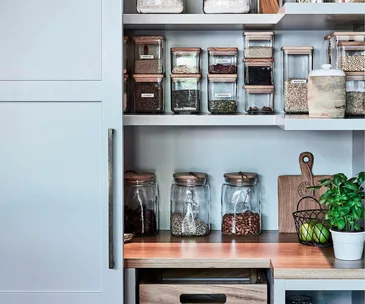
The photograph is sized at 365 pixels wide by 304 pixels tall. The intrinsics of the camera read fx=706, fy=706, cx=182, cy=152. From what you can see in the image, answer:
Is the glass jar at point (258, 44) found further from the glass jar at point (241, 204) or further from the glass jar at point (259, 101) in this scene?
the glass jar at point (241, 204)

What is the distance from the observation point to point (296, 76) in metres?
2.58

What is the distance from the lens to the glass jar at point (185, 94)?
2604 millimetres

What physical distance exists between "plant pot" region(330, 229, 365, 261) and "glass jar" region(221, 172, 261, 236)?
43 centimetres

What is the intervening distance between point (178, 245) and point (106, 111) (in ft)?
1.85

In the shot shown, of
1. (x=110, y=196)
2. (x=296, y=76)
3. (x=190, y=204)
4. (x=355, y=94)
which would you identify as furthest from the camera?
(x=190, y=204)

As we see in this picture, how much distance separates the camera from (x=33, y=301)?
2277 mm

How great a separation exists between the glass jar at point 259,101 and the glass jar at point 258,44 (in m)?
0.13

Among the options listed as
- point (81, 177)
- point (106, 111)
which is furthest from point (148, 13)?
point (81, 177)

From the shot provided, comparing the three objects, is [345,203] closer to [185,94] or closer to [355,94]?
[355,94]

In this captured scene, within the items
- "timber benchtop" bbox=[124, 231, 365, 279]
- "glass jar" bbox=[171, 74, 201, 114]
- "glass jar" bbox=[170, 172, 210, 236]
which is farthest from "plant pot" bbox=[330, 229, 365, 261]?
"glass jar" bbox=[171, 74, 201, 114]

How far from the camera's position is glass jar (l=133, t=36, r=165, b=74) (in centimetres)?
260

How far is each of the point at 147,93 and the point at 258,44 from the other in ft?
1.48

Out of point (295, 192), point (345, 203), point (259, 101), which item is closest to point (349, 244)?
point (345, 203)

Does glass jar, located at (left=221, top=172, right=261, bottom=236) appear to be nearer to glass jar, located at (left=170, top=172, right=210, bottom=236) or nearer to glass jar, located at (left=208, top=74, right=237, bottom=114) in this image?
glass jar, located at (left=170, top=172, right=210, bottom=236)
